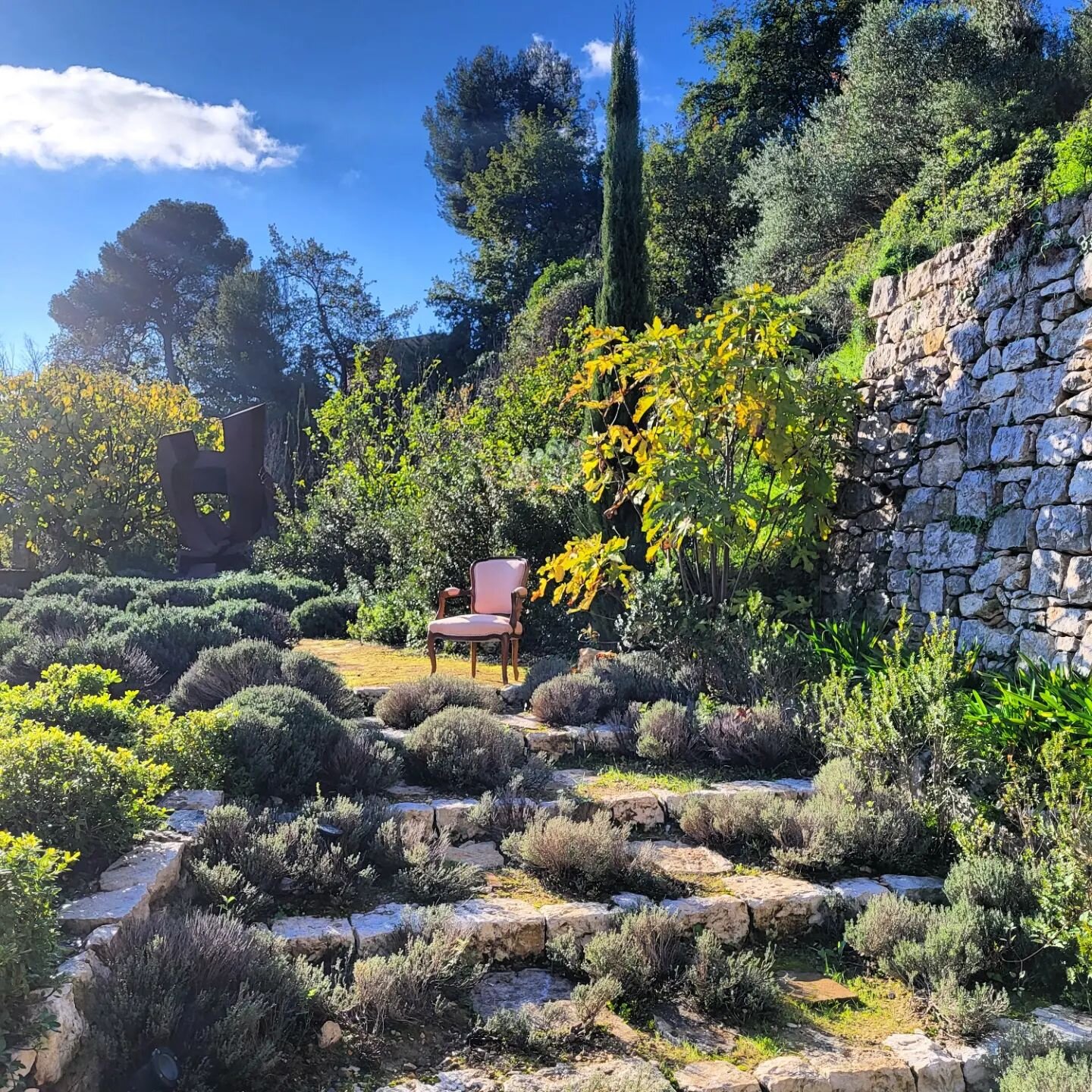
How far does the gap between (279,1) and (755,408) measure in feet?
23.9

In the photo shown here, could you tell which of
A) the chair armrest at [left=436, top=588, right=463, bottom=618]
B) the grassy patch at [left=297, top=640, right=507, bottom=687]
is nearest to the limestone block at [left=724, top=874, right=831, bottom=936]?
the grassy patch at [left=297, top=640, right=507, bottom=687]

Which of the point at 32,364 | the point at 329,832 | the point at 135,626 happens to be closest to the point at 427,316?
the point at 32,364

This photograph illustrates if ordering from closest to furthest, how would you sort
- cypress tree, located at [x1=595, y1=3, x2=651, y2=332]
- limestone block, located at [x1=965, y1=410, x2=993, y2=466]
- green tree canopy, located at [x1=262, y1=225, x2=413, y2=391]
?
limestone block, located at [x1=965, y1=410, x2=993, y2=466] → cypress tree, located at [x1=595, y1=3, x2=651, y2=332] → green tree canopy, located at [x1=262, y1=225, x2=413, y2=391]

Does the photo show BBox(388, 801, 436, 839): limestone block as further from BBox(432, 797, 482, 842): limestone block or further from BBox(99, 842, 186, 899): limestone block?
BBox(99, 842, 186, 899): limestone block

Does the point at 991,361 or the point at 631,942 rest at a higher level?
the point at 991,361

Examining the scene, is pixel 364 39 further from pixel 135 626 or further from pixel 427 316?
pixel 427 316

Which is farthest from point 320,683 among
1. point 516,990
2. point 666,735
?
point 516,990

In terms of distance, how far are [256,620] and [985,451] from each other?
527 cm

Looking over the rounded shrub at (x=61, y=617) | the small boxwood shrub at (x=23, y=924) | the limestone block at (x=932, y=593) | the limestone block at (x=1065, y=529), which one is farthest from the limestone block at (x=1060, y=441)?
the rounded shrub at (x=61, y=617)

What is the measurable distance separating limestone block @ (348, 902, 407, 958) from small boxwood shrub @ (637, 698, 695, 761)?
6.41 ft

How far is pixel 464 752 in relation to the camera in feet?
13.9

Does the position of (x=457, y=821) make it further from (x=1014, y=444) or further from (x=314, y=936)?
(x=1014, y=444)

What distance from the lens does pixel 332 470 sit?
11477mm

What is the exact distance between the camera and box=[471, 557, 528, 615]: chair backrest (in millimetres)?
6863
